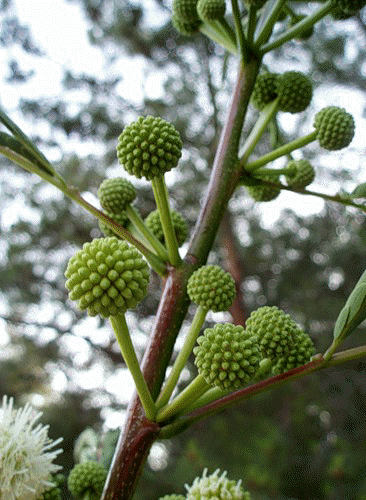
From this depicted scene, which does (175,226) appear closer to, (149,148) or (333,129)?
(149,148)

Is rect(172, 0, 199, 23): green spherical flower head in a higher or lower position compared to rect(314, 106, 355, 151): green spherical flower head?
higher

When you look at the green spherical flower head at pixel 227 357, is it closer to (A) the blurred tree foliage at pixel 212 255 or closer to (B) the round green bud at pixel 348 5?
(B) the round green bud at pixel 348 5

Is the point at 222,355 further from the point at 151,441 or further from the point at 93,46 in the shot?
the point at 93,46

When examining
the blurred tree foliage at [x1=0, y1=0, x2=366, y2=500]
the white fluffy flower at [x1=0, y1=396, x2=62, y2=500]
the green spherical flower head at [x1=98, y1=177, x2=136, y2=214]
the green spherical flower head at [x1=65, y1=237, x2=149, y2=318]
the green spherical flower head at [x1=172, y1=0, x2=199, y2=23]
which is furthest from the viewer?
the blurred tree foliage at [x1=0, y1=0, x2=366, y2=500]

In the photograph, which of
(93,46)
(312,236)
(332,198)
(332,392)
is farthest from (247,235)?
(332,198)

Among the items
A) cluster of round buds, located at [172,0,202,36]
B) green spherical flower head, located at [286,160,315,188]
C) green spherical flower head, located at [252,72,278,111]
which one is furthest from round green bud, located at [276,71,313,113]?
cluster of round buds, located at [172,0,202,36]

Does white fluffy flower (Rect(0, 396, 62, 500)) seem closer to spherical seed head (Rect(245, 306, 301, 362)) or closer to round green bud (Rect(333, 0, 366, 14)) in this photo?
spherical seed head (Rect(245, 306, 301, 362))

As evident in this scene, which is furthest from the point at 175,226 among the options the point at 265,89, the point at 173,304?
the point at 265,89
